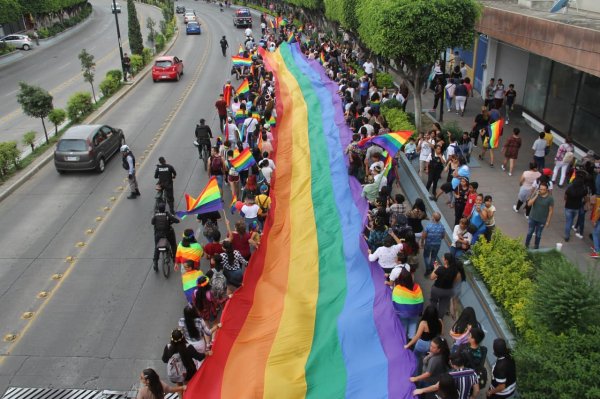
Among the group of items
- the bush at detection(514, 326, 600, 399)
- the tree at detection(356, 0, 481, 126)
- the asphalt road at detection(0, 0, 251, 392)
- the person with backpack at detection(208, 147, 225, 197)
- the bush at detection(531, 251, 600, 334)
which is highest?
the tree at detection(356, 0, 481, 126)

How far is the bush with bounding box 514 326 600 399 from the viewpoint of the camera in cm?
623

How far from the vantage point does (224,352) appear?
8.37 meters

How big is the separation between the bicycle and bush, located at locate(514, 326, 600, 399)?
7.39 metres

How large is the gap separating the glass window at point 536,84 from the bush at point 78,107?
19382 millimetres

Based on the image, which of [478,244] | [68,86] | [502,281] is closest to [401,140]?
[478,244]

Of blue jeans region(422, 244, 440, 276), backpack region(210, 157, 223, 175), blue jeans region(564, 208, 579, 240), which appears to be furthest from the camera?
backpack region(210, 157, 223, 175)

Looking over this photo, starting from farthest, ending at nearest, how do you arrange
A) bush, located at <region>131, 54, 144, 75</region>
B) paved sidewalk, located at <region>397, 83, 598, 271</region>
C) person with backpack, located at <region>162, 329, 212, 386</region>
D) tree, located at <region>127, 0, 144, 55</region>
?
tree, located at <region>127, 0, 144, 55</region> < bush, located at <region>131, 54, 144, 75</region> < paved sidewalk, located at <region>397, 83, 598, 271</region> < person with backpack, located at <region>162, 329, 212, 386</region>

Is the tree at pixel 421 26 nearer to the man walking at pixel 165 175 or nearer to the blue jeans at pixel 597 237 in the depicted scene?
the man walking at pixel 165 175

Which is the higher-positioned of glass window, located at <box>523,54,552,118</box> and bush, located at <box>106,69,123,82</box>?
glass window, located at <box>523,54,552,118</box>

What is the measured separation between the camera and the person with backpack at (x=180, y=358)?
768 centimetres

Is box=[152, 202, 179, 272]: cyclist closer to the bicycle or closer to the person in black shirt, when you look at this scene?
the bicycle

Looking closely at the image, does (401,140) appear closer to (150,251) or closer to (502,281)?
(502,281)

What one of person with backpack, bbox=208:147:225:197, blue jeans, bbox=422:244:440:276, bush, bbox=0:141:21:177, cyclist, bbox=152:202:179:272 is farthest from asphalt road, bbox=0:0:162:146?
blue jeans, bbox=422:244:440:276

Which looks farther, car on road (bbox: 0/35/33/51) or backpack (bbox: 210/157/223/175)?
car on road (bbox: 0/35/33/51)
